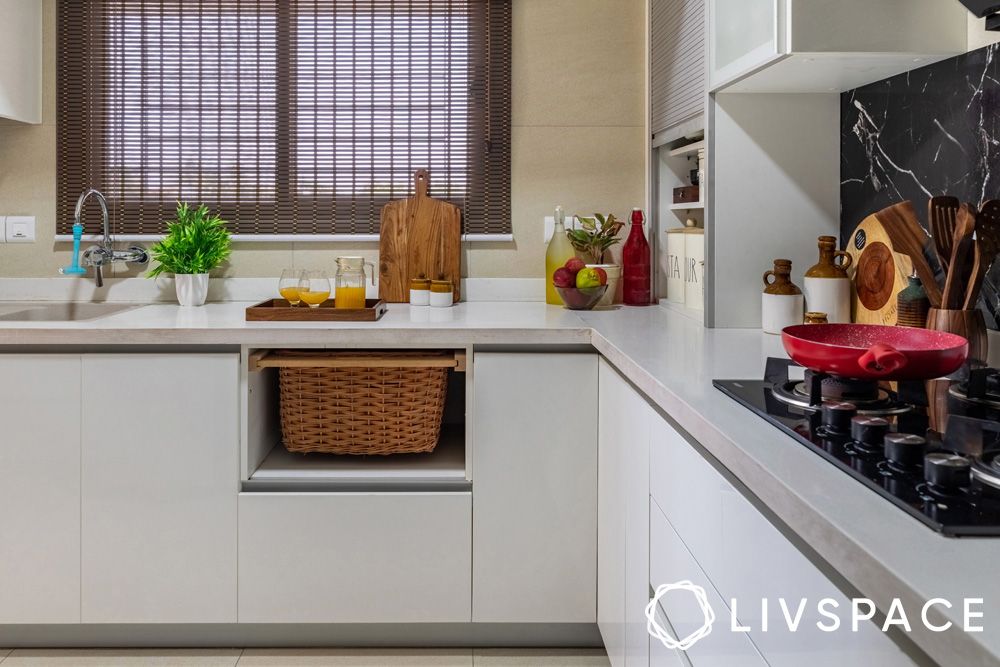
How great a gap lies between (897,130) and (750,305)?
0.56 m

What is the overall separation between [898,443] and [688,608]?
538mm

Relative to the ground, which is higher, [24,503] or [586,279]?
[586,279]

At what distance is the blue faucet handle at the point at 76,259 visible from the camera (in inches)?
107

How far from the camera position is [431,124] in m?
2.91

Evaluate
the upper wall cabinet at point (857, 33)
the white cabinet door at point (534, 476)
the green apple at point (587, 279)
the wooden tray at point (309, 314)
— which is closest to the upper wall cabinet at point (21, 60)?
the wooden tray at point (309, 314)

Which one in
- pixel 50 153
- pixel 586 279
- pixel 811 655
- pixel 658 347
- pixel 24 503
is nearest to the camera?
pixel 811 655

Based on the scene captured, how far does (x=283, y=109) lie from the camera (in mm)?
2893

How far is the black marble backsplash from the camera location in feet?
5.22

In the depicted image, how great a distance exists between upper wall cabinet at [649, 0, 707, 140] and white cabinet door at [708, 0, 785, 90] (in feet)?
0.35

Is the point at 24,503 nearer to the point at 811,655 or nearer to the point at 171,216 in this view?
the point at 171,216

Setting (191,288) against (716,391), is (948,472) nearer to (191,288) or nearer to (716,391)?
(716,391)

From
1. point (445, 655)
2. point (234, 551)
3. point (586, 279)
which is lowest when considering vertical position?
point (445, 655)

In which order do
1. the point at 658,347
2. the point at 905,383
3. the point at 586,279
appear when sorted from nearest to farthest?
the point at 905,383 → the point at 658,347 → the point at 586,279

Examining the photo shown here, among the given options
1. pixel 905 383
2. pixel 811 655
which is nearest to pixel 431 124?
pixel 905 383
